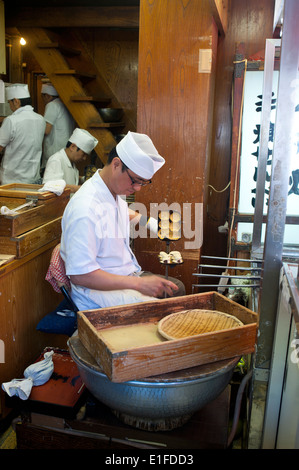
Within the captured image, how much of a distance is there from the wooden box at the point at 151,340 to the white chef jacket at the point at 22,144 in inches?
174

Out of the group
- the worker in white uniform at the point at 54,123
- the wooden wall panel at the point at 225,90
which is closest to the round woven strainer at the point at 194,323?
the wooden wall panel at the point at 225,90

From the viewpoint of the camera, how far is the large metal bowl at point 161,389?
2.04 meters

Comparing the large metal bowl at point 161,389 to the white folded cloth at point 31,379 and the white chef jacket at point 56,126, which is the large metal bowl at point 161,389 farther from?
the white chef jacket at point 56,126

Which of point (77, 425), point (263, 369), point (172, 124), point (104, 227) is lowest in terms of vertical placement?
point (77, 425)

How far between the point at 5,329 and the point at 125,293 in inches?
39.0

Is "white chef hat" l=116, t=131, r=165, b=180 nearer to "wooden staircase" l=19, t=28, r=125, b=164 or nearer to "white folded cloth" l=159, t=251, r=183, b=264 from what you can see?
"white folded cloth" l=159, t=251, r=183, b=264

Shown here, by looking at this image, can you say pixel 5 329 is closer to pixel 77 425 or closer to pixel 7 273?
pixel 7 273

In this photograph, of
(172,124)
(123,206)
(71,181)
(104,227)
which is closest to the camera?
(104,227)

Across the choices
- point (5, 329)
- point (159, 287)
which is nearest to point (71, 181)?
point (5, 329)

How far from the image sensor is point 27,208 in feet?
12.3

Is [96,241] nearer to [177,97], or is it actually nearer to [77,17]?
[177,97]

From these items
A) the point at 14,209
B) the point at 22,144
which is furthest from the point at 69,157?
the point at 14,209

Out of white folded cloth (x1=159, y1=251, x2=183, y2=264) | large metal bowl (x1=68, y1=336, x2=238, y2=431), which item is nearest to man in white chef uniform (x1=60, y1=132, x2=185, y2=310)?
white folded cloth (x1=159, y1=251, x2=183, y2=264)

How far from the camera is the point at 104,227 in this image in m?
3.17
